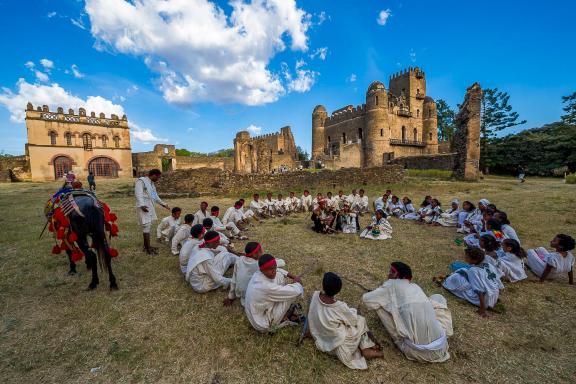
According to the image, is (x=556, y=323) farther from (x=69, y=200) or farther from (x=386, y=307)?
(x=69, y=200)

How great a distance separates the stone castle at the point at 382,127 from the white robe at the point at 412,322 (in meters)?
31.4

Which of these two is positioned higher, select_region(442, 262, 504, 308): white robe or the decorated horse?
the decorated horse

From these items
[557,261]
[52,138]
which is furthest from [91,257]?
[52,138]

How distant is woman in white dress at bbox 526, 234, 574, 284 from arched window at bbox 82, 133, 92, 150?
1437 inches

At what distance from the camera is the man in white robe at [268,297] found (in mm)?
2791

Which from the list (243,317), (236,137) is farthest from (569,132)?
(243,317)

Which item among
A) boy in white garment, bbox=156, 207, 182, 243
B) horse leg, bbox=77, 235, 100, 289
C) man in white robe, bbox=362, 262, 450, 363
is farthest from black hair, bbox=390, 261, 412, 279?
boy in white garment, bbox=156, 207, 182, 243

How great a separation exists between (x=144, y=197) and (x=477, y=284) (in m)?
6.09

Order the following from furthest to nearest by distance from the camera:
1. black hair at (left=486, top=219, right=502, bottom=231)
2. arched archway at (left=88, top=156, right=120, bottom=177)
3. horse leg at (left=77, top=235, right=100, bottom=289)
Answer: arched archway at (left=88, top=156, right=120, bottom=177)
black hair at (left=486, top=219, right=502, bottom=231)
horse leg at (left=77, top=235, right=100, bottom=289)

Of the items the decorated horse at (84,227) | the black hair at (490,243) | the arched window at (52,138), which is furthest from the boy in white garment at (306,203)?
the arched window at (52,138)

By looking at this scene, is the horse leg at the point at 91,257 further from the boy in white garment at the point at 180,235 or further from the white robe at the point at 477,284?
the white robe at the point at 477,284

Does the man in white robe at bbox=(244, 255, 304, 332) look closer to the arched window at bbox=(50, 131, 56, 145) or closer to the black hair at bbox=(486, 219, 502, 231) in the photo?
the black hair at bbox=(486, 219, 502, 231)

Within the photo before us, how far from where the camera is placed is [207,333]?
2.94 m

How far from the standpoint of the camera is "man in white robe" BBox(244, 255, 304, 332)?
9.16ft
